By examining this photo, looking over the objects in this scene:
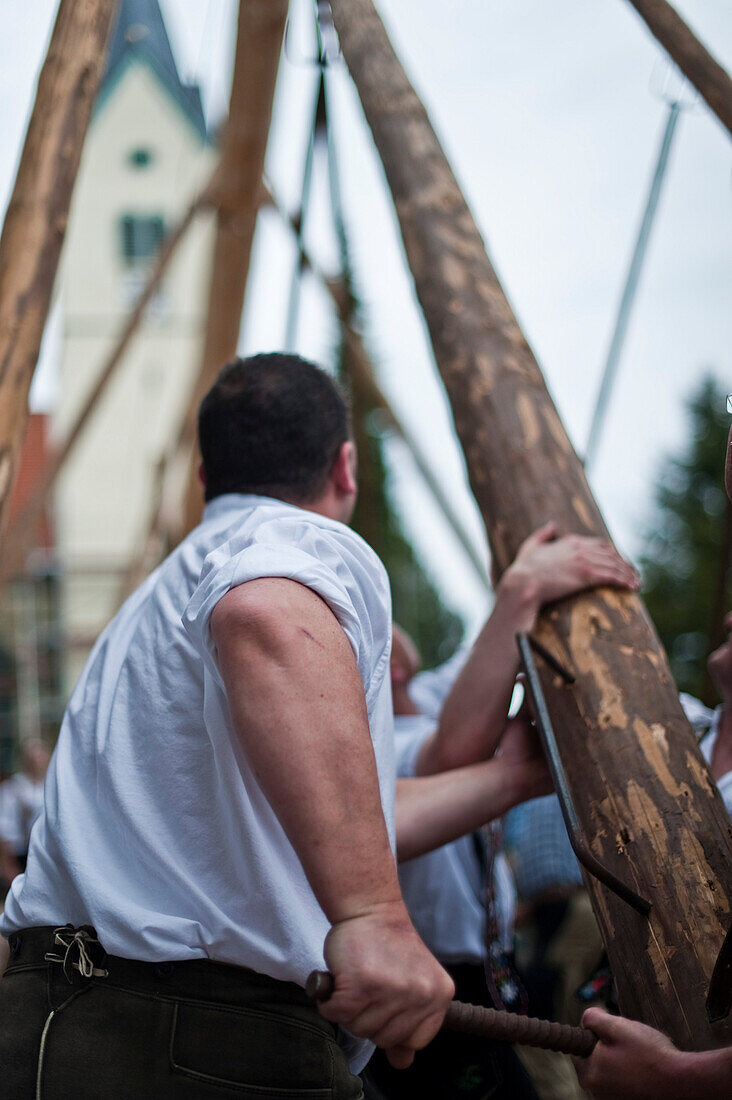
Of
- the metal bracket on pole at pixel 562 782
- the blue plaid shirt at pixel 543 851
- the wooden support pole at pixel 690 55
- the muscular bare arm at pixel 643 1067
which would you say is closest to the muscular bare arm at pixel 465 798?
the metal bracket on pole at pixel 562 782

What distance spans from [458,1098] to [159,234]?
A: 487 inches

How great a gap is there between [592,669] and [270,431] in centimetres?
67

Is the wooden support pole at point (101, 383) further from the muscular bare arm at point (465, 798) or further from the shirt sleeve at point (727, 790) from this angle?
the shirt sleeve at point (727, 790)

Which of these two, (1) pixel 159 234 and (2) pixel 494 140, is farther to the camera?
(1) pixel 159 234

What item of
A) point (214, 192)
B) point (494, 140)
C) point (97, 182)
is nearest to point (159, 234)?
point (97, 182)

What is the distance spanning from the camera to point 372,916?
964 millimetres

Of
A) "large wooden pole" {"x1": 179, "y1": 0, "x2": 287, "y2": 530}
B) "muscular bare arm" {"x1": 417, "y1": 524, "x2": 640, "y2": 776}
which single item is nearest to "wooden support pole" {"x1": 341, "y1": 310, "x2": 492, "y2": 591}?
Answer: "large wooden pole" {"x1": 179, "y1": 0, "x2": 287, "y2": 530}

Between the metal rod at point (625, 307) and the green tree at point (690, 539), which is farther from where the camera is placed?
the green tree at point (690, 539)

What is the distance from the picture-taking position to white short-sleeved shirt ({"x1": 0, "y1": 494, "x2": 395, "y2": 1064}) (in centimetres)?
115

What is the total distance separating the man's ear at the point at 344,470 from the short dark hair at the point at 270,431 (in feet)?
0.05

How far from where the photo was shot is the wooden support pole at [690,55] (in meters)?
2.75

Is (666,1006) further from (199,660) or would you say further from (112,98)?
(112,98)

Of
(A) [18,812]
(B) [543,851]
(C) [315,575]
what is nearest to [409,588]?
(A) [18,812]

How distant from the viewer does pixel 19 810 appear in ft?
24.9
